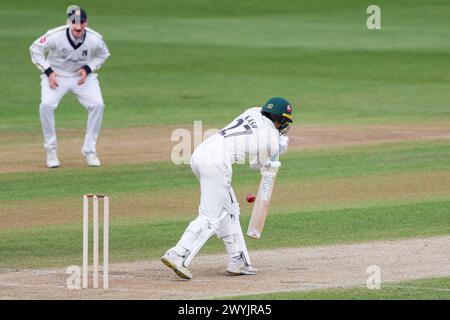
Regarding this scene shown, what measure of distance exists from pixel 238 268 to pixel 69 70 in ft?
30.3

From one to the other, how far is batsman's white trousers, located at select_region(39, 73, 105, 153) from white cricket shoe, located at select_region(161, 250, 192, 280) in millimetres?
8982

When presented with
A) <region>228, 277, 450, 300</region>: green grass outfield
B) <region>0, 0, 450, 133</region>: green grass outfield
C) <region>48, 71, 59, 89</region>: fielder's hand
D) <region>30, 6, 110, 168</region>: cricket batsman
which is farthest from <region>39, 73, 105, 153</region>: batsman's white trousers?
<region>228, 277, 450, 300</region>: green grass outfield

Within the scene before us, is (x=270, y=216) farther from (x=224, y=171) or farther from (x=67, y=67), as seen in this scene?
(x=67, y=67)

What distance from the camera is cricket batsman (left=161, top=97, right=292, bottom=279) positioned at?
12766 millimetres

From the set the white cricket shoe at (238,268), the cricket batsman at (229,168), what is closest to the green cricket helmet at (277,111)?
the cricket batsman at (229,168)

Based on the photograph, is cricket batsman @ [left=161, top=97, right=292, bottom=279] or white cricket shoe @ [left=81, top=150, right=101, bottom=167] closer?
cricket batsman @ [left=161, top=97, right=292, bottom=279]

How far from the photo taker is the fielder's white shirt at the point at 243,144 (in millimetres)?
12953

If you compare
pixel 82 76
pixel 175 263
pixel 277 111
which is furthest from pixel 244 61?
pixel 175 263

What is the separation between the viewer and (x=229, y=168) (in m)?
13.0

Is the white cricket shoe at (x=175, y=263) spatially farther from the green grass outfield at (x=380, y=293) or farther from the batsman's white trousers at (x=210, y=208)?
the green grass outfield at (x=380, y=293)

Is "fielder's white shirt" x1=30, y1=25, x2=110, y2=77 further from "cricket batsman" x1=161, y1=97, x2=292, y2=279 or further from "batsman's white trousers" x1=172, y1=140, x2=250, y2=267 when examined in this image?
"batsman's white trousers" x1=172, y1=140, x2=250, y2=267
